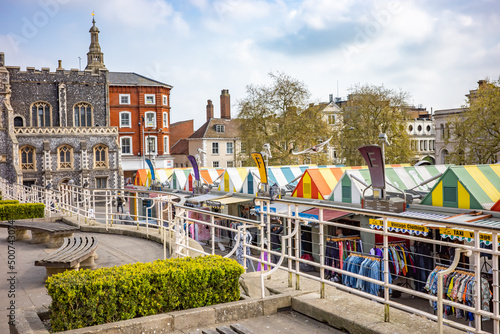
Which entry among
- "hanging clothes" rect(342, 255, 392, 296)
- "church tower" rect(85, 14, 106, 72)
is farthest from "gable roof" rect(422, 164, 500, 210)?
"church tower" rect(85, 14, 106, 72)

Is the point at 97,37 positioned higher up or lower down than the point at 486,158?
higher up

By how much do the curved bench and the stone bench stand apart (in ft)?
3.38

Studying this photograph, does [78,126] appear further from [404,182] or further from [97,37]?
[404,182]

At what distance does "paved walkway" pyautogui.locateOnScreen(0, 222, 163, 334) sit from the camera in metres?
6.54

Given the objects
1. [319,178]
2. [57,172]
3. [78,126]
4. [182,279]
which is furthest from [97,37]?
[182,279]

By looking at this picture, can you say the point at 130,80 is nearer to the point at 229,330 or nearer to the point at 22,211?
the point at 22,211

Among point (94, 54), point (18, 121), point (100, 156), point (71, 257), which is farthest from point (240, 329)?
point (94, 54)

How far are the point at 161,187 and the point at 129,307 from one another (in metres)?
26.2

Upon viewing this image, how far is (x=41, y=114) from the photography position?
5356cm

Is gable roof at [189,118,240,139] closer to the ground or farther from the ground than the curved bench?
farther from the ground

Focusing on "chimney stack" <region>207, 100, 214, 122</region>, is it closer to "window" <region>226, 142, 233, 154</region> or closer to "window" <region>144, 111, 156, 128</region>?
"window" <region>226, 142, 233, 154</region>

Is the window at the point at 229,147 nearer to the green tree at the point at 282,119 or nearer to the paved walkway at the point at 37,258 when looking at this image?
the green tree at the point at 282,119

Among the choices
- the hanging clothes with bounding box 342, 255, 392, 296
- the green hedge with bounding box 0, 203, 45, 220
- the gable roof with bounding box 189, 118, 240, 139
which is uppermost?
the gable roof with bounding box 189, 118, 240, 139

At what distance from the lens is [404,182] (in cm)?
1977
